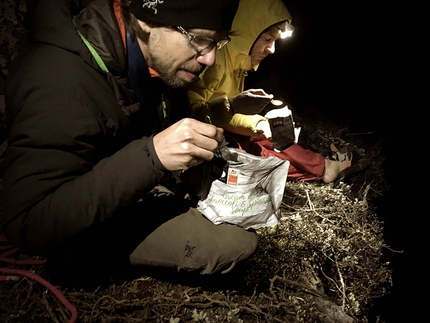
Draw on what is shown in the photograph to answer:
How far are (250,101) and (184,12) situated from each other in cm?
165

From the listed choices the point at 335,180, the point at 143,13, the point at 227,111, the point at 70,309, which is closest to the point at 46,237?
the point at 70,309

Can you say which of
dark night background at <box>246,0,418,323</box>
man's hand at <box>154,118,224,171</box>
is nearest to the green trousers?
man's hand at <box>154,118,224,171</box>

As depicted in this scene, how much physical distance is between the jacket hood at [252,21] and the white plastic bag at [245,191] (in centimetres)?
187

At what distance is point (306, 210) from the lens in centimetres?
345

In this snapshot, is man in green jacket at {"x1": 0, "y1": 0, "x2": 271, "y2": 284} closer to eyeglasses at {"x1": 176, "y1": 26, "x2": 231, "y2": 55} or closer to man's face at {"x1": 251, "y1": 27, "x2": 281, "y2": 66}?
eyeglasses at {"x1": 176, "y1": 26, "x2": 231, "y2": 55}

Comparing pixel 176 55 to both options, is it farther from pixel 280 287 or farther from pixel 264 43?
pixel 280 287

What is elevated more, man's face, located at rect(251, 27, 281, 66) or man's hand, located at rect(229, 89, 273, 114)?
man's face, located at rect(251, 27, 281, 66)

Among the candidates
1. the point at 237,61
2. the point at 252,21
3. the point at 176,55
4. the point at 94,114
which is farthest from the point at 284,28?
the point at 94,114

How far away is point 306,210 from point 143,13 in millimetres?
2716

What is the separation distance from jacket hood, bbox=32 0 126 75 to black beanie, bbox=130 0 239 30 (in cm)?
20

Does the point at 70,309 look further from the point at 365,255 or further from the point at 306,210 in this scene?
the point at 365,255

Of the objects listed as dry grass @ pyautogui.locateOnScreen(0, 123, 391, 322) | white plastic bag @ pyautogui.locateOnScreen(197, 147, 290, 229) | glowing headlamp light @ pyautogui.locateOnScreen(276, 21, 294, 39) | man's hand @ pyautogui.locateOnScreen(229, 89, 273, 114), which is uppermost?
glowing headlamp light @ pyautogui.locateOnScreen(276, 21, 294, 39)

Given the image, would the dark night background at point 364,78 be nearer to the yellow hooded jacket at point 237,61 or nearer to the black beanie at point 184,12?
the yellow hooded jacket at point 237,61

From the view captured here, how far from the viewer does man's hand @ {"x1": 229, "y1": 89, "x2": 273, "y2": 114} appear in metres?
3.18
